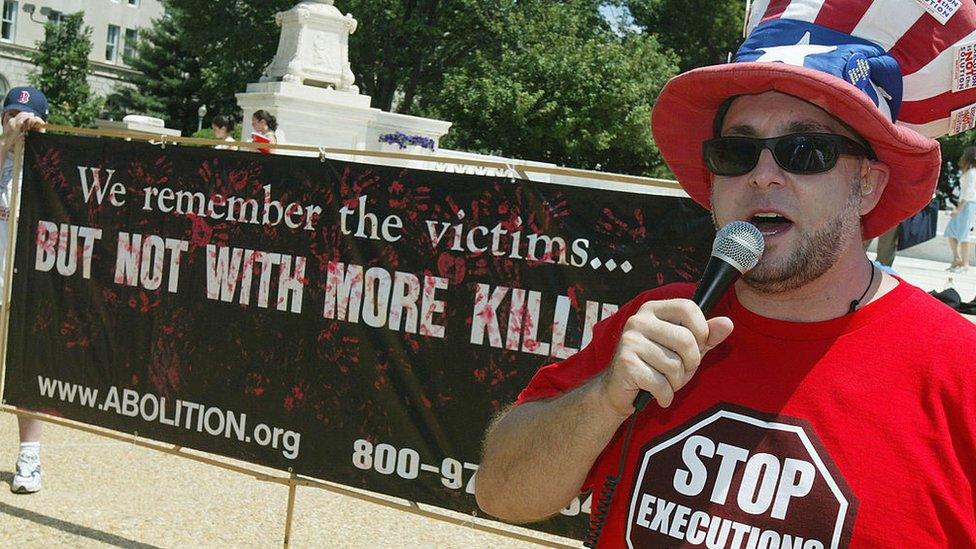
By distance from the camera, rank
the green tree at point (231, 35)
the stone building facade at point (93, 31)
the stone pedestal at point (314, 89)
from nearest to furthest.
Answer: the stone pedestal at point (314, 89) → the green tree at point (231, 35) → the stone building facade at point (93, 31)

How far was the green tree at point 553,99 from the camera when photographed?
105 ft

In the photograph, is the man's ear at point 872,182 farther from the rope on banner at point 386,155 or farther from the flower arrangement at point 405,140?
the flower arrangement at point 405,140

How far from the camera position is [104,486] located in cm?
586

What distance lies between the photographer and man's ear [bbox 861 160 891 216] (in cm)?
209

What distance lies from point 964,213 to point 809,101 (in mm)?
14001

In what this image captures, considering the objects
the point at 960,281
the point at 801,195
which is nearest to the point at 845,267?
the point at 801,195

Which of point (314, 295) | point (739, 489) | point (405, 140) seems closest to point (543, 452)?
point (739, 489)

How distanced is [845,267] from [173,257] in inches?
148

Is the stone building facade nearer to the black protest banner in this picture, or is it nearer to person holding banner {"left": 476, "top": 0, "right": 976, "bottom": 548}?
the black protest banner

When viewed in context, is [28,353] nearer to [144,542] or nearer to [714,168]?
[144,542]

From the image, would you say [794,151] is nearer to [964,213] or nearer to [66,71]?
[964,213]

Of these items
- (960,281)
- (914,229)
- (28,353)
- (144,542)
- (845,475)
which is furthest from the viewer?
(960,281)

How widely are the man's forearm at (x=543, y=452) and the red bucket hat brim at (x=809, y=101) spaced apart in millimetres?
646

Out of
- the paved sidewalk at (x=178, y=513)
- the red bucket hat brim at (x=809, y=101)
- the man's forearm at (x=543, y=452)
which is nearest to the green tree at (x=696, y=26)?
the paved sidewalk at (x=178, y=513)
